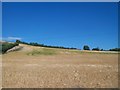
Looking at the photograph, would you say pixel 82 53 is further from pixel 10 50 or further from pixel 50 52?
pixel 10 50

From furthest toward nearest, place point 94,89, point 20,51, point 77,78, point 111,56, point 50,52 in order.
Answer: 1. point 20,51
2. point 50,52
3. point 111,56
4. point 77,78
5. point 94,89

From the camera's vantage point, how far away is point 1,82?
8242 mm

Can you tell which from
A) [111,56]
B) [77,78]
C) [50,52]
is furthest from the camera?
[50,52]

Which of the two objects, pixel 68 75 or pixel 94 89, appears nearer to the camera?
pixel 94 89

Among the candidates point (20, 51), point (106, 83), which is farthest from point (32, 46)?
point (106, 83)

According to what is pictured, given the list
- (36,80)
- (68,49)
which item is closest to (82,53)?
(68,49)

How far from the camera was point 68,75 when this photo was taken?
9602 millimetres

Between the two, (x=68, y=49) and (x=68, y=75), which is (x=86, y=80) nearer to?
(x=68, y=75)

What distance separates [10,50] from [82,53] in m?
5.53

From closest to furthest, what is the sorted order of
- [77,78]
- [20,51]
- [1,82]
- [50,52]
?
[1,82]
[77,78]
[50,52]
[20,51]

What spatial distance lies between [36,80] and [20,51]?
14.2 meters

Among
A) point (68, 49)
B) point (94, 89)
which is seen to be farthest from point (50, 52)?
point (94, 89)

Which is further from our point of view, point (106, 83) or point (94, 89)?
point (106, 83)

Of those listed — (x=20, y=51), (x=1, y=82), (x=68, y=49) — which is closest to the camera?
(x=1, y=82)
